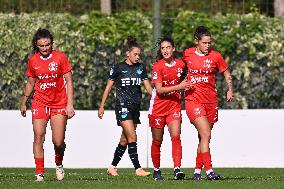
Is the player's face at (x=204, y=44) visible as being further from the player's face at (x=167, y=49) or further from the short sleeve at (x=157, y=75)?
the short sleeve at (x=157, y=75)

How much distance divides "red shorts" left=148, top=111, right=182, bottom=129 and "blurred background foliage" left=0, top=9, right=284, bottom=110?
25.9 ft

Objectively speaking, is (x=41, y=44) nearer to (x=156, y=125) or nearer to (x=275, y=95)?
(x=156, y=125)

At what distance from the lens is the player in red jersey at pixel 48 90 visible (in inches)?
672

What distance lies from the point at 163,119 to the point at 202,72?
1.07 metres

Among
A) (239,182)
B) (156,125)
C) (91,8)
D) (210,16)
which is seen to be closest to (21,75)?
(91,8)

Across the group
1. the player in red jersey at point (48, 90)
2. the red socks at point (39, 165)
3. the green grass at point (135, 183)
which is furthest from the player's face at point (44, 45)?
the green grass at point (135, 183)

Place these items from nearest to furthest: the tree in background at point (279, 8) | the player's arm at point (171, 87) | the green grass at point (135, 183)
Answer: the green grass at point (135, 183)
the player's arm at point (171, 87)
the tree in background at point (279, 8)

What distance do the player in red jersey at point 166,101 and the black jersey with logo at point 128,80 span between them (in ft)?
2.91

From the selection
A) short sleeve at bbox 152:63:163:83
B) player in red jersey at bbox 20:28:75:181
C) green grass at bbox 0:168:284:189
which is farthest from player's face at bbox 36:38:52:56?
green grass at bbox 0:168:284:189

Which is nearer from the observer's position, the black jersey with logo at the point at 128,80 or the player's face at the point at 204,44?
the player's face at the point at 204,44

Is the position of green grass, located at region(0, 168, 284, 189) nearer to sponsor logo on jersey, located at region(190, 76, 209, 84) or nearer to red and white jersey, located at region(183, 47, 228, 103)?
red and white jersey, located at region(183, 47, 228, 103)

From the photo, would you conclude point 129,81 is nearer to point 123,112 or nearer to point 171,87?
point 123,112

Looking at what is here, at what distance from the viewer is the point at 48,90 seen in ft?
56.2

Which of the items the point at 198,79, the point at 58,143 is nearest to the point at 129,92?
the point at 198,79
